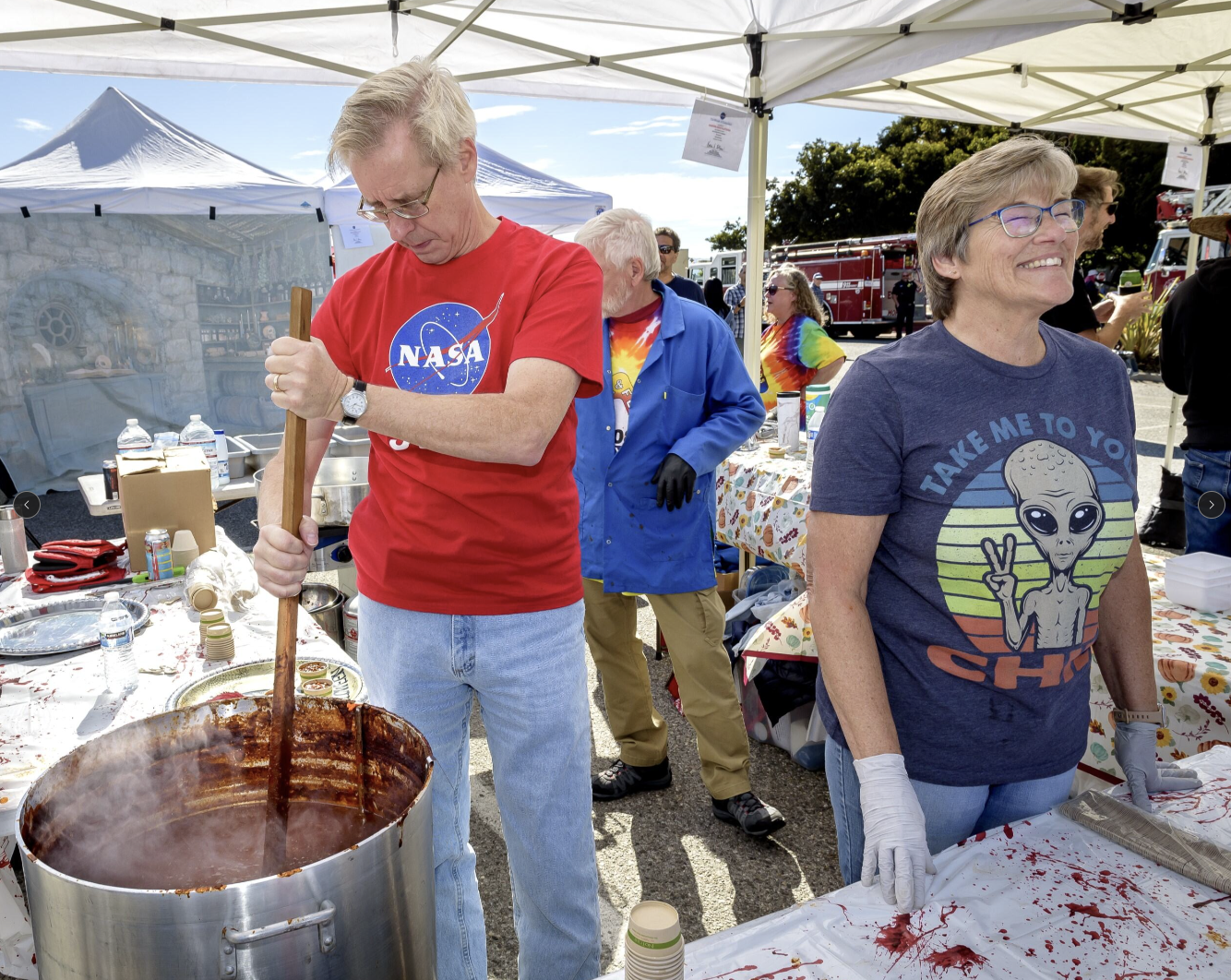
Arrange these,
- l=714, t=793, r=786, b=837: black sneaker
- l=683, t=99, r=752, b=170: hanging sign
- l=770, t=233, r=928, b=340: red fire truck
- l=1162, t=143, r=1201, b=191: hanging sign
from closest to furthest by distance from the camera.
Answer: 1. l=714, t=793, r=786, b=837: black sneaker
2. l=683, t=99, r=752, b=170: hanging sign
3. l=1162, t=143, r=1201, b=191: hanging sign
4. l=770, t=233, r=928, b=340: red fire truck

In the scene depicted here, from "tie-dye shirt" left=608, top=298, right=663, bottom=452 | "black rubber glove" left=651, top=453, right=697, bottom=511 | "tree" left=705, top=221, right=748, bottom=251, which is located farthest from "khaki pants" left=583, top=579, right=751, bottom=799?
"tree" left=705, top=221, right=748, bottom=251

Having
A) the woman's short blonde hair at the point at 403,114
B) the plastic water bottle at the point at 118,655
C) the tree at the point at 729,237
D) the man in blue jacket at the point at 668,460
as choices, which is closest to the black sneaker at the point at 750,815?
the man in blue jacket at the point at 668,460

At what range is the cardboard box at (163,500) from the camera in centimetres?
266

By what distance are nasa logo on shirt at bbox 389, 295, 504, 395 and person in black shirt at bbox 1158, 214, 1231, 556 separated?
11.0 feet

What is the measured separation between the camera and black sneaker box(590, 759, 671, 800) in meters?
3.12

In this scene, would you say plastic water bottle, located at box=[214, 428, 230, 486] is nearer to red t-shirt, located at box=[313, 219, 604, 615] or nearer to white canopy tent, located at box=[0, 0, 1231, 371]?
white canopy tent, located at box=[0, 0, 1231, 371]

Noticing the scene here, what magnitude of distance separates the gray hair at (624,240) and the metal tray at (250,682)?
5.19 feet

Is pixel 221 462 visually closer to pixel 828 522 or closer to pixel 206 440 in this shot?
pixel 206 440

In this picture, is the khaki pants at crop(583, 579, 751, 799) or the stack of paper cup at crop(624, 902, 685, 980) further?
the khaki pants at crop(583, 579, 751, 799)

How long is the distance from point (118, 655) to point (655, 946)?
5.03ft

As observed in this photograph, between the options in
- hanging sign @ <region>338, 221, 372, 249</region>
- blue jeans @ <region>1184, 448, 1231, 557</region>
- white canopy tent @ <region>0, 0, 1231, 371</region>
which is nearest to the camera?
blue jeans @ <region>1184, 448, 1231, 557</region>

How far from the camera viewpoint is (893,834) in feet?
3.92

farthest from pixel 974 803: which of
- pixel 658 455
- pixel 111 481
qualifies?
pixel 111 481

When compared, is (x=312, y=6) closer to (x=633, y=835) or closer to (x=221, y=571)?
(x=221, y=571)
